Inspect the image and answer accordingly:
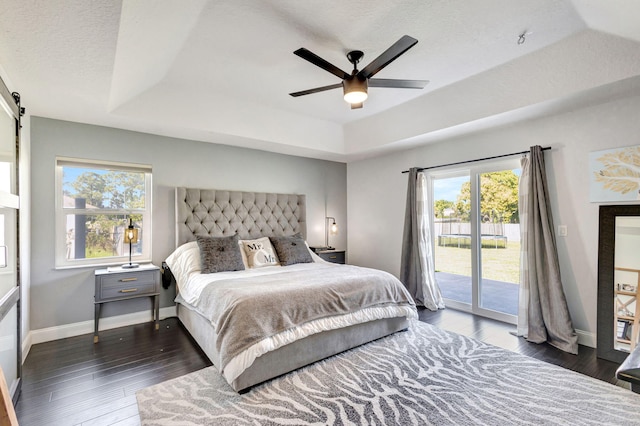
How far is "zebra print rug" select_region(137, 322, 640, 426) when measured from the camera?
1950mm

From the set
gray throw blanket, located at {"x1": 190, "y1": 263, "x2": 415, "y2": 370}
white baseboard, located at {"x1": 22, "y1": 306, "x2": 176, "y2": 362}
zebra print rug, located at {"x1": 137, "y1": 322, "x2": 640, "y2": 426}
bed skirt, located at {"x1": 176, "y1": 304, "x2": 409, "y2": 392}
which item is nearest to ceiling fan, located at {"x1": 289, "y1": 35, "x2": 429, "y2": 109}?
gray throw blanket, located at {"x1": 190, "y1": 263, "x2": 415, "y2": 370}

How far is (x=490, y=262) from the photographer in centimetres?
393

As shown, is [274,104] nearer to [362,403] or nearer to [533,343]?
[362,403]

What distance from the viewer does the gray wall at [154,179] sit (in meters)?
3.20

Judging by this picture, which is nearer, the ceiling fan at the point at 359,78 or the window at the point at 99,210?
the ceiling fan at the point at 359,78

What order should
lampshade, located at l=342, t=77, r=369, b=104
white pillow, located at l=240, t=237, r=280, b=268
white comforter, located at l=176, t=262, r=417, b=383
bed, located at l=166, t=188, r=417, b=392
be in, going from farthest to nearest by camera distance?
white pillow, located at l=240, t=237, r=280, b=268 → lampshade, located at l=342, t=77, r=369, b=104 → bed, located at l=166, t=188, r=417, b=392 → white comforter, located at l=176, t=262, r=417, b=383

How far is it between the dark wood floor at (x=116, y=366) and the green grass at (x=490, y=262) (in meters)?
0.62

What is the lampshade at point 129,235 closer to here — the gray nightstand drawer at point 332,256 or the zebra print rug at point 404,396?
the zebra print rug at point 404,396

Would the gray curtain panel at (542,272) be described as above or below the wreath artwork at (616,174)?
below

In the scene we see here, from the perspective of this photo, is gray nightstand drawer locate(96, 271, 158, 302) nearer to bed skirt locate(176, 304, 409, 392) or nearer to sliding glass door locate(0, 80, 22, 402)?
bed skirt locate(176, 304, 409, 392)

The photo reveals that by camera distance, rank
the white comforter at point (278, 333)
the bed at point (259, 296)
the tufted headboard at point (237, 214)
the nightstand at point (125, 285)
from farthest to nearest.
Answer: the tufted headboard at point (237, 214) → the nightstand at point (125, 285) → the bed at point (259, 296) → the white comforter at point (278, 333)

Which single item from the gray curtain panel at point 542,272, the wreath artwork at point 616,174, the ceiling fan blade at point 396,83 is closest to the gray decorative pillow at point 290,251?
the ceiling fan blade at point 396,83

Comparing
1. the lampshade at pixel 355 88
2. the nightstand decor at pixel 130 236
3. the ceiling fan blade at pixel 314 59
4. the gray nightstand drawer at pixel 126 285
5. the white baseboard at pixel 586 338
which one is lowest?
the white baseboard at pixel 586 338

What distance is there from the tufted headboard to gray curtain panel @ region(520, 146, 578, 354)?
3.18m
